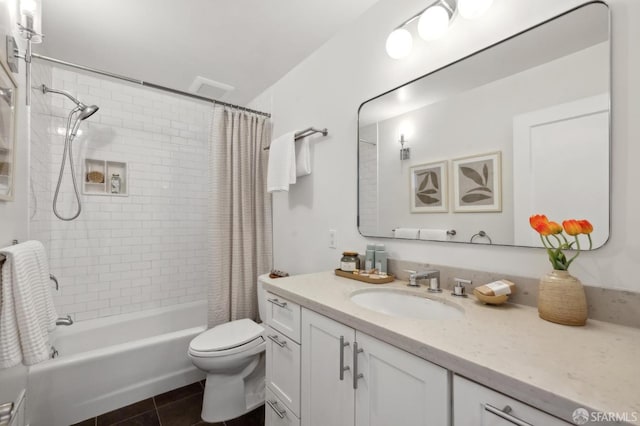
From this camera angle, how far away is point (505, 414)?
1.84 feet

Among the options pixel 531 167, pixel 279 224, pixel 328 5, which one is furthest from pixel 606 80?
pixel 279 224

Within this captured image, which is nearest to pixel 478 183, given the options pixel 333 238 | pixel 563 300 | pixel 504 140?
pixel 504 140

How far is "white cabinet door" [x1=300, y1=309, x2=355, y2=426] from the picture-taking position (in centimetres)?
94

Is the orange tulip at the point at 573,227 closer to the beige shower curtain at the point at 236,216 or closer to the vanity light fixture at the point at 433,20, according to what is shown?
the vanity light fixture at the point at 433,20

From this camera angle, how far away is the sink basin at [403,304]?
111 centimetres

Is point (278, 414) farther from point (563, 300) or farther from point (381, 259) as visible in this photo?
point (563, 300)

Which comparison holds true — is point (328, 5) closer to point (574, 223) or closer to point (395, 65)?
point (395, 65)

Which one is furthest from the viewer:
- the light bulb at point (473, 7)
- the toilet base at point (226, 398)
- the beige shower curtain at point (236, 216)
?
the beige shower curtain at point (236, 216)

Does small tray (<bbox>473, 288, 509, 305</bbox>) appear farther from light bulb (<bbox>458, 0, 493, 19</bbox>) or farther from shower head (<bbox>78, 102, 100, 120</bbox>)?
shower head (<bbox>78, 102, 100, 120</bbox>)

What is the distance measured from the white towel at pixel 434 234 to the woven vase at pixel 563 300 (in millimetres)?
440

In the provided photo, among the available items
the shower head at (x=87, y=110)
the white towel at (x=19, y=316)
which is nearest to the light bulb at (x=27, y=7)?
the shower head at (x=87, y=110)

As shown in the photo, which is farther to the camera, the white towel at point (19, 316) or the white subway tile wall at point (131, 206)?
the white subway tile wall at point (131, 206)

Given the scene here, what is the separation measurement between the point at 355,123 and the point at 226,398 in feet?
6.11

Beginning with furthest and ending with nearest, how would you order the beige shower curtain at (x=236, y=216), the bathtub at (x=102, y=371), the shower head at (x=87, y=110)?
the beige shower curtain at (x=236, y=216), the shower head at (x=87, y=110), the bathtub at (x=102, y=371)
